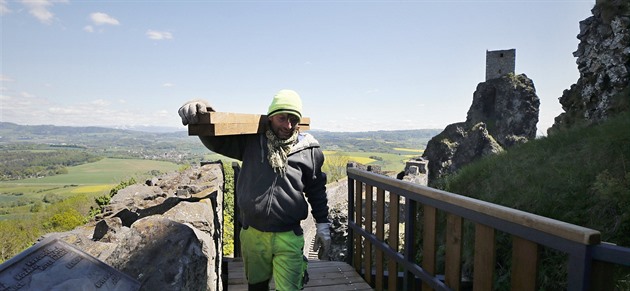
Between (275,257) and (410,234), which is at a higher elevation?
(410,234)

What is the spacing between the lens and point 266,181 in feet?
7.97

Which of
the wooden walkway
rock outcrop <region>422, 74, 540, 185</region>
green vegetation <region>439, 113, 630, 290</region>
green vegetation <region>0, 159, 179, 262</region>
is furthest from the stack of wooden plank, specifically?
green vegetation <region>0, 159, 179, 262</region>

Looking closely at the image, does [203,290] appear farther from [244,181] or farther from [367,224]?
[367,224]

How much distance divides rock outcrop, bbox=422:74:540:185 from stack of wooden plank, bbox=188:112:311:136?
35193 mm

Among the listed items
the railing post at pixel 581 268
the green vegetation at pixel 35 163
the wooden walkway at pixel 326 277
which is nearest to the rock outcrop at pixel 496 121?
the wooden walkway at pixel 326 277

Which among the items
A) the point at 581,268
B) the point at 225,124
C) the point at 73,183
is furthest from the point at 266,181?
the point at 73,183

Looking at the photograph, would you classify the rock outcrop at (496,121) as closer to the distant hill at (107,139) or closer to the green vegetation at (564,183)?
the green vegetation at (564,183)

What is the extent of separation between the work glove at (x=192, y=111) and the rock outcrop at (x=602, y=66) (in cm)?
862

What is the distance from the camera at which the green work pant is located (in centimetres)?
246

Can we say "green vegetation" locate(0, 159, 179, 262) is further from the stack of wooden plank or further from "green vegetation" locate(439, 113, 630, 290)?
the stack of wooden plank

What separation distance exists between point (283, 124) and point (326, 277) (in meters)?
1.88

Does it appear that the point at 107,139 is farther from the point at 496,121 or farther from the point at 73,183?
the point at 496,121

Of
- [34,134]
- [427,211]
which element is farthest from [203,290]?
[34,134]

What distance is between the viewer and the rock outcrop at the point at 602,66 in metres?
7.95
